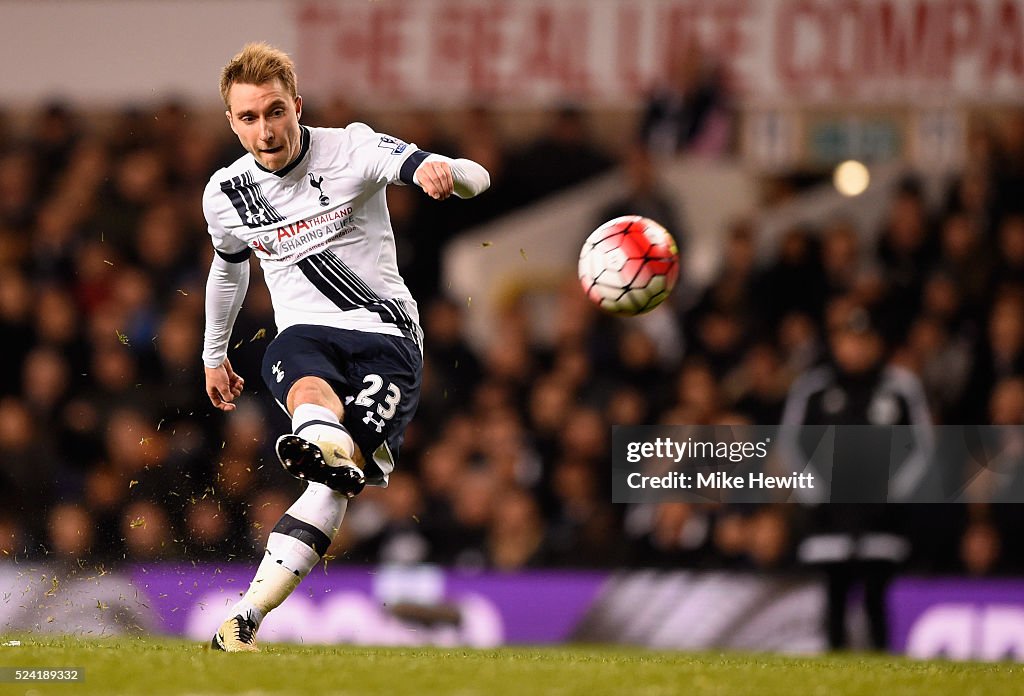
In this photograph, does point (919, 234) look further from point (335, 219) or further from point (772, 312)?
point (335, 219)

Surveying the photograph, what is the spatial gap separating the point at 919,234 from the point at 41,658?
677 cm

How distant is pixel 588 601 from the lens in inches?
373

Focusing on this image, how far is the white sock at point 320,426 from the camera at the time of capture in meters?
5.74

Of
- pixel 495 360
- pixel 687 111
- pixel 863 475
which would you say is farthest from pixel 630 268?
pixel 687 111

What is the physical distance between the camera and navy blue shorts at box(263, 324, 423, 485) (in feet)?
20.3

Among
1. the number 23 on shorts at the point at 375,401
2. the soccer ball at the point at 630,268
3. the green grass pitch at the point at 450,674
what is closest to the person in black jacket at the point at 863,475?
the green grass pitch at the point at 450,674

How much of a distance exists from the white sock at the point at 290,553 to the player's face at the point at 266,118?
134 centimetres

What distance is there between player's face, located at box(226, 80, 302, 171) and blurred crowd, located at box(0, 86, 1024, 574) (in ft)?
5.60

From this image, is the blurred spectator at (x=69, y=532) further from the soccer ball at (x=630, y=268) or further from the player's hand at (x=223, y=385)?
the soccer ball at (x=630, y=268)

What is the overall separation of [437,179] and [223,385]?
1657mm

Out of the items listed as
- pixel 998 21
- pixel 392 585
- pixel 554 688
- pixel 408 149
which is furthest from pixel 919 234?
pixel 554 688

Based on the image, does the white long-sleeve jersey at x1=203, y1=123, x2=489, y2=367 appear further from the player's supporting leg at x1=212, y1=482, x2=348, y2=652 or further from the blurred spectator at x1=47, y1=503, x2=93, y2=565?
the blurred spectator at x1=47, y1=503, x2=93, y2=565

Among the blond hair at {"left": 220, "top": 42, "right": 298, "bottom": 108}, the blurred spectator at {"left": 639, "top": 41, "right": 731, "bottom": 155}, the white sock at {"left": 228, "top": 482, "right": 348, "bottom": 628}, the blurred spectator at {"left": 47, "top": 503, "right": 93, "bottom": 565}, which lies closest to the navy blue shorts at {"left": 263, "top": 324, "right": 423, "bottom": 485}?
the white sock at {"left": 228, "top": 482, "right": 348, "bottom": 628}

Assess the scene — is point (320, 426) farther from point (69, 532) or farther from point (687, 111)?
point (687, 111)
